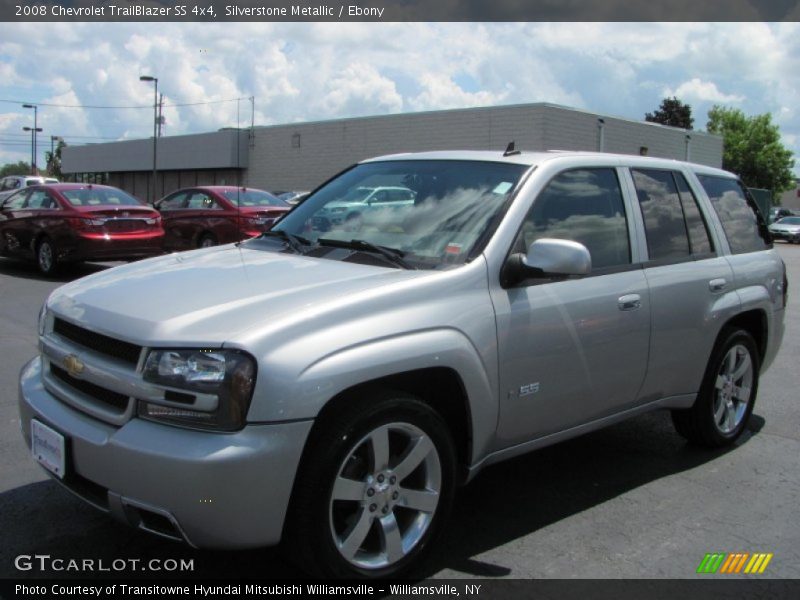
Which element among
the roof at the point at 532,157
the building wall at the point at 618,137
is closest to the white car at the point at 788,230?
the building wall at the point at 618,137

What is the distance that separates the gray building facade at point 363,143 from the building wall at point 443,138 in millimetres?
48

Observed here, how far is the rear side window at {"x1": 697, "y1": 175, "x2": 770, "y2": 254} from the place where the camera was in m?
5.04

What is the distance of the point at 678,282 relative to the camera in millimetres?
4391

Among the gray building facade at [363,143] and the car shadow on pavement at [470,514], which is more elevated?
the gray building facade at [363,143]

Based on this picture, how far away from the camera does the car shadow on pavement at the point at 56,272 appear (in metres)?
12.9

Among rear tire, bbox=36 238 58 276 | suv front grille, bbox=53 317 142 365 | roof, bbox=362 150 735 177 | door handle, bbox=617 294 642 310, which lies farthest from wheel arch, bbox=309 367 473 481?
rear tire, bbox=36 238 58 276

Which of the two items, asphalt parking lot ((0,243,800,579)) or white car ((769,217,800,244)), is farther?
white car ((769,217,800,244))

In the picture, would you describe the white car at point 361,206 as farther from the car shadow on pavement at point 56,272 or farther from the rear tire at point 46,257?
the rear tire at point 46,257

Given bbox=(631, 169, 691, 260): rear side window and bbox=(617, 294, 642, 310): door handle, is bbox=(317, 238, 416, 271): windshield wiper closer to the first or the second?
bbox=(617, 294, 642, 310): door handle

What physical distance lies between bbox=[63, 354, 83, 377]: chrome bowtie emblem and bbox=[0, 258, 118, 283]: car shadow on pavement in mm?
9854

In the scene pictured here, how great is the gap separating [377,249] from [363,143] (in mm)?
39400

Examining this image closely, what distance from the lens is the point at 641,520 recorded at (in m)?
3.93

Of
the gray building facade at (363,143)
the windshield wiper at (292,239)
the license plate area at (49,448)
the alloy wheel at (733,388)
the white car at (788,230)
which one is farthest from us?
the white car at (788,230)

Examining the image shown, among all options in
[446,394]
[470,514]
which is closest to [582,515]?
[470,514]
